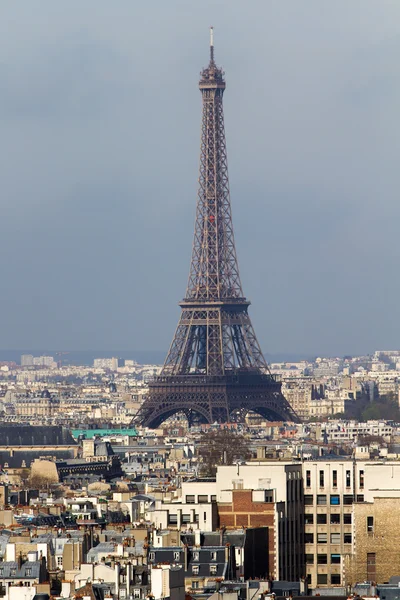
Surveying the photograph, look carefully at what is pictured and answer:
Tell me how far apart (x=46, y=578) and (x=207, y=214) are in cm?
→ 13730

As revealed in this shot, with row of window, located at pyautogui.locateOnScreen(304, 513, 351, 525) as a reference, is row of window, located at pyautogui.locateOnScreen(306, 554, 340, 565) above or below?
below

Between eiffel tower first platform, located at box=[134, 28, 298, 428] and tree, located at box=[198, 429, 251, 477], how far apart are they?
2977 centimetres

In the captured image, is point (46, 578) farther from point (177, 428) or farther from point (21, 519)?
point (177, 428)

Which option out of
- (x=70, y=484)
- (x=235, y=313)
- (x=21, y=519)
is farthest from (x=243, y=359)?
(x=21, y=519)

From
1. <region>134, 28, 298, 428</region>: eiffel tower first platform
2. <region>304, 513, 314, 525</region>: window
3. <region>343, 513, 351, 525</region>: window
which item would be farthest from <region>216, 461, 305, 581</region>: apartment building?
<region>134, 28, 298, 428</region>: eiffel tower first platform

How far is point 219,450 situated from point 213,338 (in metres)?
61.9

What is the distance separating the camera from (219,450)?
114562 mm

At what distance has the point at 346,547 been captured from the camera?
53.1 meters

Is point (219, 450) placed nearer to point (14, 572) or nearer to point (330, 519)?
point (330, 519)

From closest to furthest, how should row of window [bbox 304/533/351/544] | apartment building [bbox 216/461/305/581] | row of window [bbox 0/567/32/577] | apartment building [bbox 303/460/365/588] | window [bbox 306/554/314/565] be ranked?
row of window [bbox 0/567/32/577] → apartment building [bbox 216/461/305/581] → window [bbox 306/554/314/565] → apartment building [bbox 303/460/365/588] → row of window [bbox 304/533/351/544]

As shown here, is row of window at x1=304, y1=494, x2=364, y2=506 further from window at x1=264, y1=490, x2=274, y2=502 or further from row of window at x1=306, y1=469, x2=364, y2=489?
window at x1=264, y1=490, x2=274, y2=502

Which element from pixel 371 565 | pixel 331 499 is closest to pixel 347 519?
pixel 331 499

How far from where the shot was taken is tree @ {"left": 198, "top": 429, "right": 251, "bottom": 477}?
322 feet

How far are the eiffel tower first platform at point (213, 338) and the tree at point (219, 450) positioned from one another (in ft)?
97.7
